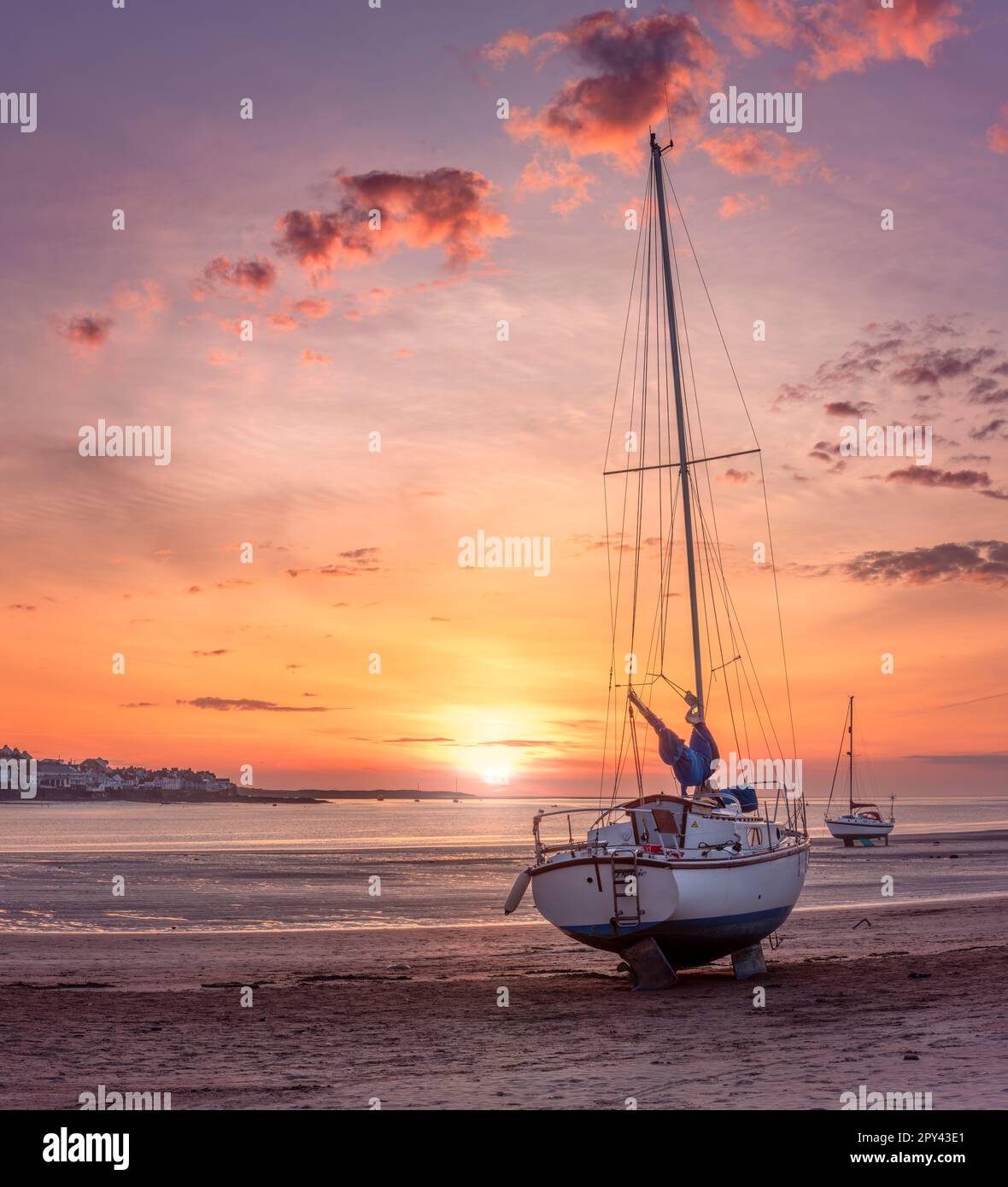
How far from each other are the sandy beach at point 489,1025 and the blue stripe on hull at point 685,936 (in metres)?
0.70

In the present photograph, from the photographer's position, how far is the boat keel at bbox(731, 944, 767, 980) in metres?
23.5

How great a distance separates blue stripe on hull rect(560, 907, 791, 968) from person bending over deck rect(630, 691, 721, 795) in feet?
11.4

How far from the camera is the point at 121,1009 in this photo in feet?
65.3

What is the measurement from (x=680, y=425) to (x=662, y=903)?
14090 millimetres

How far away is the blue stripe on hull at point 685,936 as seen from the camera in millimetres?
21625

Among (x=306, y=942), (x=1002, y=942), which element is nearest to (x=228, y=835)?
(x=306, y=942)

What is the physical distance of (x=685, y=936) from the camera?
2191cm

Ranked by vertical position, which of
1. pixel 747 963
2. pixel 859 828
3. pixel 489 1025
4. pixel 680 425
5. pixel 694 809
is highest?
pixel 680 425

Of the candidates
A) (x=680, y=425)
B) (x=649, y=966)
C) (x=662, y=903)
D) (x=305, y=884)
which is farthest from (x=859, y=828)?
(x=662, y=903)

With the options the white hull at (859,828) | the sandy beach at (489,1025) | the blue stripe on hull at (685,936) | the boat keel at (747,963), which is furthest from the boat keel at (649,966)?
the white hull at (859,828)

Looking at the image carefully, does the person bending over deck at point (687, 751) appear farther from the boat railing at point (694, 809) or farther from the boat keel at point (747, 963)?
the boat keel at point (747, 963)

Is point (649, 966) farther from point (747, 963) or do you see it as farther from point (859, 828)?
point (859, 828)

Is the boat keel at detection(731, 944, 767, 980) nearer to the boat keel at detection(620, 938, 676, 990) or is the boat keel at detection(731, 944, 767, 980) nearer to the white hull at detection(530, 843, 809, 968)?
the white hull at detection(530, 843, 809, 968)
